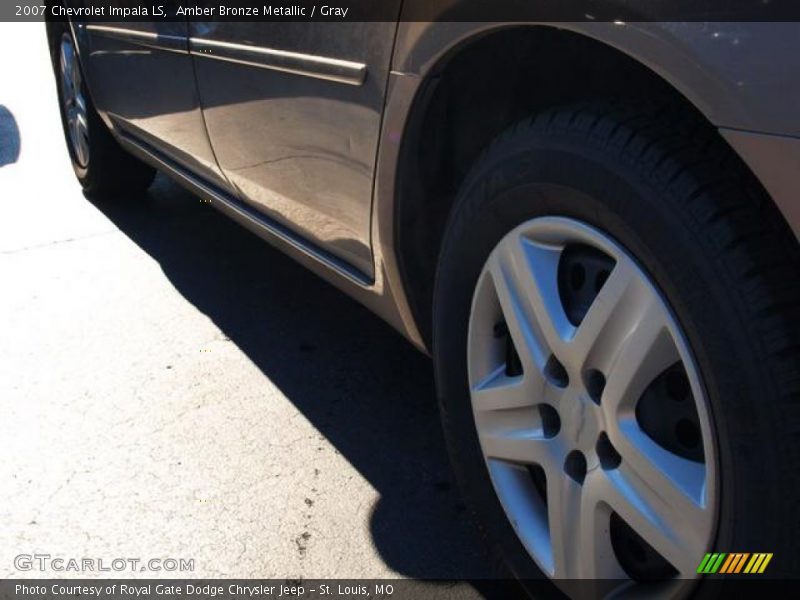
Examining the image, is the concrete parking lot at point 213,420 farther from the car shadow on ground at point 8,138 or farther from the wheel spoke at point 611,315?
the car shadow on ground at point 8,138

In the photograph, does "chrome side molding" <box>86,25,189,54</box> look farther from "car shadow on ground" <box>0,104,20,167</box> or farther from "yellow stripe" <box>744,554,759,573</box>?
"yellow stripe" <box>744,554,759,573</box>

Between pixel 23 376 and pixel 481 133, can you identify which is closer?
pixel 481 133

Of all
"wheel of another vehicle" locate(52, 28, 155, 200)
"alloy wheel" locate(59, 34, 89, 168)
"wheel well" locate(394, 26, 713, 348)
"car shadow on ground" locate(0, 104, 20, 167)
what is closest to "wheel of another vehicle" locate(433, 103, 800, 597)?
"wheel well" locate(394, 26, 713, 348)

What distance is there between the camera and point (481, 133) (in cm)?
197

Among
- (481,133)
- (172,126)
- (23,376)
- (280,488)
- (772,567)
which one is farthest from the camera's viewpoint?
(172,126)

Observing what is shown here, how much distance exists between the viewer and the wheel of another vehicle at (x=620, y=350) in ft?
4.09

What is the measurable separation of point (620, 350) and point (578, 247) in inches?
9.1

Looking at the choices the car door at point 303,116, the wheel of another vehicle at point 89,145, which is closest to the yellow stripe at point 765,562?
the car door at point 303,116

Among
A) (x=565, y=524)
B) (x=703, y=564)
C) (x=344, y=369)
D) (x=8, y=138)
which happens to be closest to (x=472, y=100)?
(x=565, y=524)

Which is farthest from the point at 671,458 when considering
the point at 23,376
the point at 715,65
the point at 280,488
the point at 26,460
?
the point at 23,376

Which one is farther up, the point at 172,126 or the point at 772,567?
the point at 772,567

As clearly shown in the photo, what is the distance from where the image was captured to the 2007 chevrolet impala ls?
1.23m

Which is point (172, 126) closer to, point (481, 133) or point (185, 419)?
point (185, 419)

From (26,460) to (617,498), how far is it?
5.81 ft
